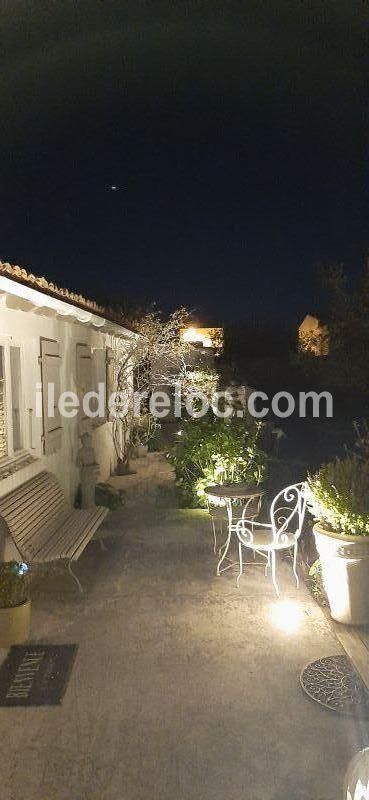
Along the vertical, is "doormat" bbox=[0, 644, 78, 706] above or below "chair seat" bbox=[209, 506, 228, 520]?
below

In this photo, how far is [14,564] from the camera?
3992 mm

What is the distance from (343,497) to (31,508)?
2616mm

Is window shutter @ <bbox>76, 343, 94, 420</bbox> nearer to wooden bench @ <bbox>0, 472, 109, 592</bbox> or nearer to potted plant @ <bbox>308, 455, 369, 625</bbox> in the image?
wooden bench @ <bbox>0, 472, 109, 592</bbox>

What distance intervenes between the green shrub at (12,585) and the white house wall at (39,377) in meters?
0.97

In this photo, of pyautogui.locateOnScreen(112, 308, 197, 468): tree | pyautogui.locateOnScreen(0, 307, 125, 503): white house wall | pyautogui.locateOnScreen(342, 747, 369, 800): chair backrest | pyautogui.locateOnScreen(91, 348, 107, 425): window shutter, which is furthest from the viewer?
pyautogui.locateOnScreen(112, 308, 197, 468): tree

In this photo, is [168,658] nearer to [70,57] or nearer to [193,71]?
[70,57]

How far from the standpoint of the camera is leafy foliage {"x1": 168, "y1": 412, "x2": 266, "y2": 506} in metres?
7.01

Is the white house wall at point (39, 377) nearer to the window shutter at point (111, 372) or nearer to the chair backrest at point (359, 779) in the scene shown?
the window shutter at point (111, 372)

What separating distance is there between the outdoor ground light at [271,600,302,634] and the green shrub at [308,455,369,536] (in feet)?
2.33

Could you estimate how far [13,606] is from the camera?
12.6 ft

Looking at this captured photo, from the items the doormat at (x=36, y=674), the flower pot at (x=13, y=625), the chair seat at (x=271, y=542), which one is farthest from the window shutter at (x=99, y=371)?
the doormat at (x=36, y=674)

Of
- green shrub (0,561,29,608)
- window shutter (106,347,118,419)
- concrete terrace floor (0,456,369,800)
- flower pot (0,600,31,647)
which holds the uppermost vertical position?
window shutter (106,347,118,419)

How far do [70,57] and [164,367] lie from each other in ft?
22.8

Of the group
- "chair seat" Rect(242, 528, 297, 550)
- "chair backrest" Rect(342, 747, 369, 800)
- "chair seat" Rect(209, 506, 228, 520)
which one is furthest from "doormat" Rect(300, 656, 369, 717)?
"chair seat" Rect(209, 506, 228, 520)
